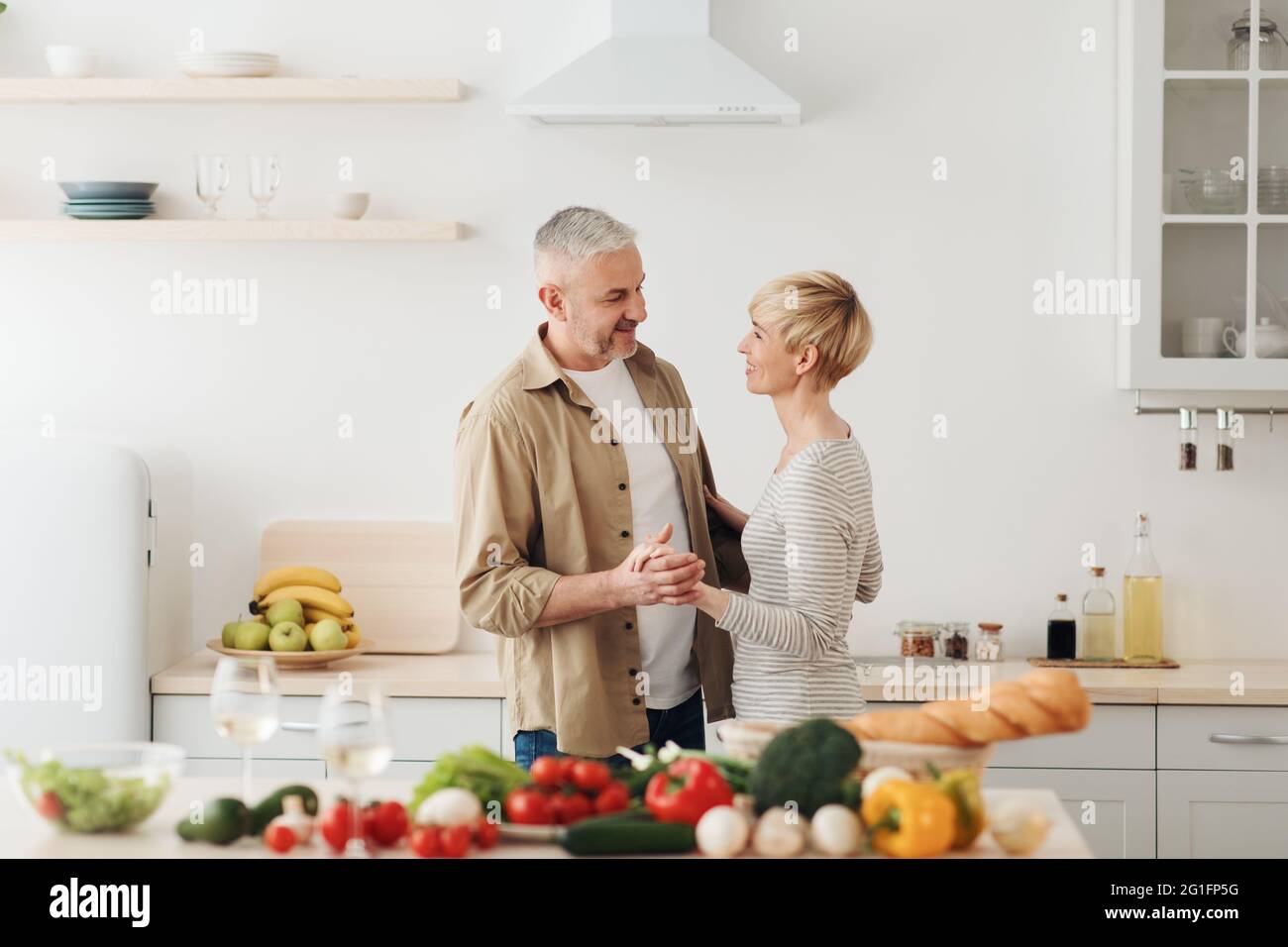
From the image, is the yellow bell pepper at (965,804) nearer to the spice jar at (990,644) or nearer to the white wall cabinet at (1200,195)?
the spice jar at (990,644)

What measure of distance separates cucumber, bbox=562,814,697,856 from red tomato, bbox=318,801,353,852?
21cm

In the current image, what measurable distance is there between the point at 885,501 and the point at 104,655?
1.77m

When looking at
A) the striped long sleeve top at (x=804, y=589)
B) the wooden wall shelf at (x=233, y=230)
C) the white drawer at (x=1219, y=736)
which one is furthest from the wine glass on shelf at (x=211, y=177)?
the white drawer at (x=1219, y=736)

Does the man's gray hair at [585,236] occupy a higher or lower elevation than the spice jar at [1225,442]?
higher

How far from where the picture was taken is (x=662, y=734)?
2.28m

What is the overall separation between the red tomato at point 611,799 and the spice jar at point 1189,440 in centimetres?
212

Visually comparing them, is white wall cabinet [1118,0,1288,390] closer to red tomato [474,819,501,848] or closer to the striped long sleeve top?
the striped long sleeve top

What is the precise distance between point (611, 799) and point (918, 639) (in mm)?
1818

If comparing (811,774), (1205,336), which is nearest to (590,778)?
(811,774)

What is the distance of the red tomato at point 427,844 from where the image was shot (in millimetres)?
1331

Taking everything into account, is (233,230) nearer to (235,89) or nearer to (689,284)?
(235,89)

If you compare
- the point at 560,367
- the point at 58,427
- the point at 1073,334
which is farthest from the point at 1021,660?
the point at 58,427

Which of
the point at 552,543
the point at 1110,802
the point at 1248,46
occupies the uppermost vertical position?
the point at 1248,46

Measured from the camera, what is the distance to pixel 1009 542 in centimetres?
326
